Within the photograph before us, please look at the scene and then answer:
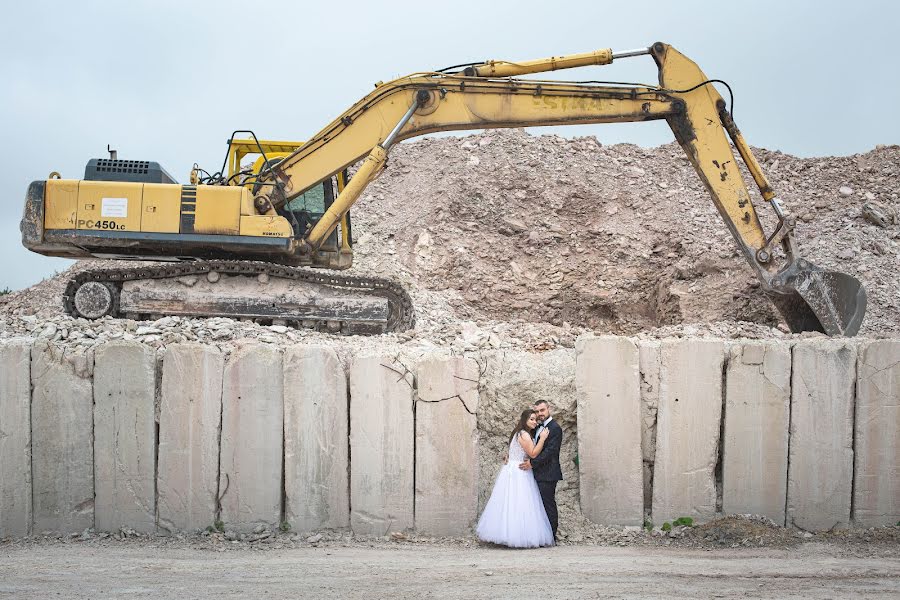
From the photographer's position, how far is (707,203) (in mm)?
17672

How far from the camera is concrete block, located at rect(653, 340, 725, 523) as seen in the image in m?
7.51

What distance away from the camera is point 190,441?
293 inches

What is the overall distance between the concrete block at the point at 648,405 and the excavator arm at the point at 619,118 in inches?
139

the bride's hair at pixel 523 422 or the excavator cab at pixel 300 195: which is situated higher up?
the excavator cab at pixel 300 195

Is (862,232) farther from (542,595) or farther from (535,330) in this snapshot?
Result: (542,595)

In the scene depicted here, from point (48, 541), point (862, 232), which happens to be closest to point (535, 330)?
point (48, 541)

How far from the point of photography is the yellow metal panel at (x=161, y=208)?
34.1 feet

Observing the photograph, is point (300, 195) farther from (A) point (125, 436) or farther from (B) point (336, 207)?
(A) point (125, 436)

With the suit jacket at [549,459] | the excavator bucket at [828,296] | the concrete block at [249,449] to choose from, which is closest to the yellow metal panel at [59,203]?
the concrete block at [249,449]

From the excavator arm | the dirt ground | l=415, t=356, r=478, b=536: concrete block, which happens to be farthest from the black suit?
the excavator arm

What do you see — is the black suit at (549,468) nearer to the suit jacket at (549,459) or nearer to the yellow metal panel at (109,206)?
the suit jacket at (549,459)

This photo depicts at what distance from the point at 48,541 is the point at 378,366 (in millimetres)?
2883

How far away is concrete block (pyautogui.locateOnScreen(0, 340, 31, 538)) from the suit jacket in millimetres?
3966

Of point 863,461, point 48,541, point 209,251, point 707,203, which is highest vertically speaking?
point 707,203
